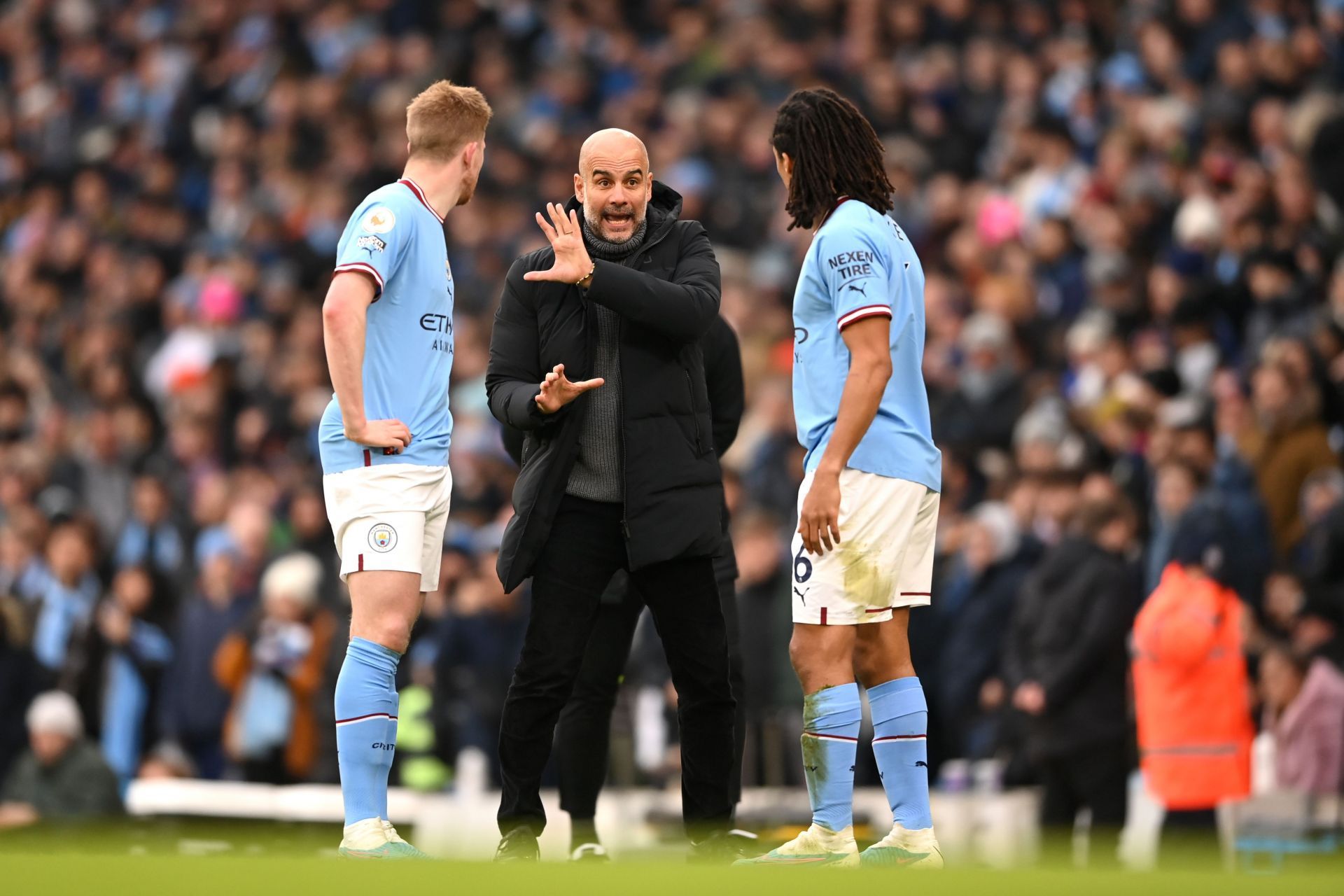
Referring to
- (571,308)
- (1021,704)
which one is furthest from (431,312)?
(1021,704)

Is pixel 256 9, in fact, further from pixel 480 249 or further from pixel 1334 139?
pixel 1334 139

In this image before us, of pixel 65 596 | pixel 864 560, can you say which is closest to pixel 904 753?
pixel 864 560

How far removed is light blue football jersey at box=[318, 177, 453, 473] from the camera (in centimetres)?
635

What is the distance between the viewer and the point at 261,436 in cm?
1612

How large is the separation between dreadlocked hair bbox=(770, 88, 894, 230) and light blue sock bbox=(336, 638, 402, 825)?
6.49ft

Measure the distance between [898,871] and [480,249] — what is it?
13.5 m

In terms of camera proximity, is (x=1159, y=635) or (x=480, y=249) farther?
(x=480, y=249)

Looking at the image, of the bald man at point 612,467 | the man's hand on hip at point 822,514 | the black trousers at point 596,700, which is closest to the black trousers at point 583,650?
the bald man at point 612,467

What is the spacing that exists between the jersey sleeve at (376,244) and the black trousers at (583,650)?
95cm

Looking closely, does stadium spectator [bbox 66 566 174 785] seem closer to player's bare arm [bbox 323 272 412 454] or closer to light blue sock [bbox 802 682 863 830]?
player's bare arm [bbox 323 272 412 454]

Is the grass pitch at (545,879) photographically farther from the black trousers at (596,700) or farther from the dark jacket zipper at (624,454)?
the black trousers at (596,700)

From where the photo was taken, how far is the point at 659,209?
6895 mm

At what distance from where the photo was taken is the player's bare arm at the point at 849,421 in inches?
242

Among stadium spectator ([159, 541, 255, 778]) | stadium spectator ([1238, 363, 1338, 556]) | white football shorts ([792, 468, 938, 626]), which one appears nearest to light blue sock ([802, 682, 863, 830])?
white football shorts ([792, 468, 938, 626])
